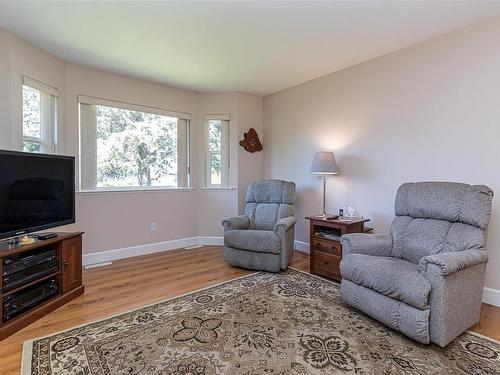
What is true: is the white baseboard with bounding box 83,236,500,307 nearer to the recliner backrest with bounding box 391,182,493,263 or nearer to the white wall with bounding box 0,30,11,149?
the white wall with bounding box 0,30,11,149

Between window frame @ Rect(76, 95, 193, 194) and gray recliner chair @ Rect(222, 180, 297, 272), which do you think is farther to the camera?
window frame @ Rect(76, 95, 193, 194)

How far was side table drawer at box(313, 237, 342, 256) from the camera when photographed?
10.2 feet

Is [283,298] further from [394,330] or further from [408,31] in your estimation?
[408,31]

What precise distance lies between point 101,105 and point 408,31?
11.8 feet

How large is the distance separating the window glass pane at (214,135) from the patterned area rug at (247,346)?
274cm

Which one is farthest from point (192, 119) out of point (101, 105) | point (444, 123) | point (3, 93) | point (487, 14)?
point (487, 14)

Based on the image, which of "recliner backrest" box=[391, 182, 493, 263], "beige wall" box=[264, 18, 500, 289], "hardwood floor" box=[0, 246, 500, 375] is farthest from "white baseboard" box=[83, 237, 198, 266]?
"recliner backrest" box=[391, 182, 493, 263]

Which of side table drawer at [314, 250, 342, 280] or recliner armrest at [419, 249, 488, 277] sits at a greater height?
recliner armrest at [419, 249, 488, 277]

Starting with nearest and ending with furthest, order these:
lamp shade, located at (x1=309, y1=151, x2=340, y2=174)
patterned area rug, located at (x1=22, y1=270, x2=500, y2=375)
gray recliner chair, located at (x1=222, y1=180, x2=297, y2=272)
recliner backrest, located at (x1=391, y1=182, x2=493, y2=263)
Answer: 1. patterned area rug, located at (x1=22, y1=270, x2=500, y2=375)
2. recliner backrest, located at (x1=391, y1=182, x2=493, y2=263)
3. gray recliner chair, located at (x1=222, y1=180, x2=297, y2=272)
4. lamp shade, located at (x1=309, y1=151, x2=340, y2=174)

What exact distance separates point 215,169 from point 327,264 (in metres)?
2.39

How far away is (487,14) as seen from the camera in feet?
7.92

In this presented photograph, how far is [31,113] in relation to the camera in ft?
10.1

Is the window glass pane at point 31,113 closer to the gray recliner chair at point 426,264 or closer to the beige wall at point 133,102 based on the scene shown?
the beige wall at point 133,102

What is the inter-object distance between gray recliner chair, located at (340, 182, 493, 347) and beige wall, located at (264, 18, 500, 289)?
490 mm
